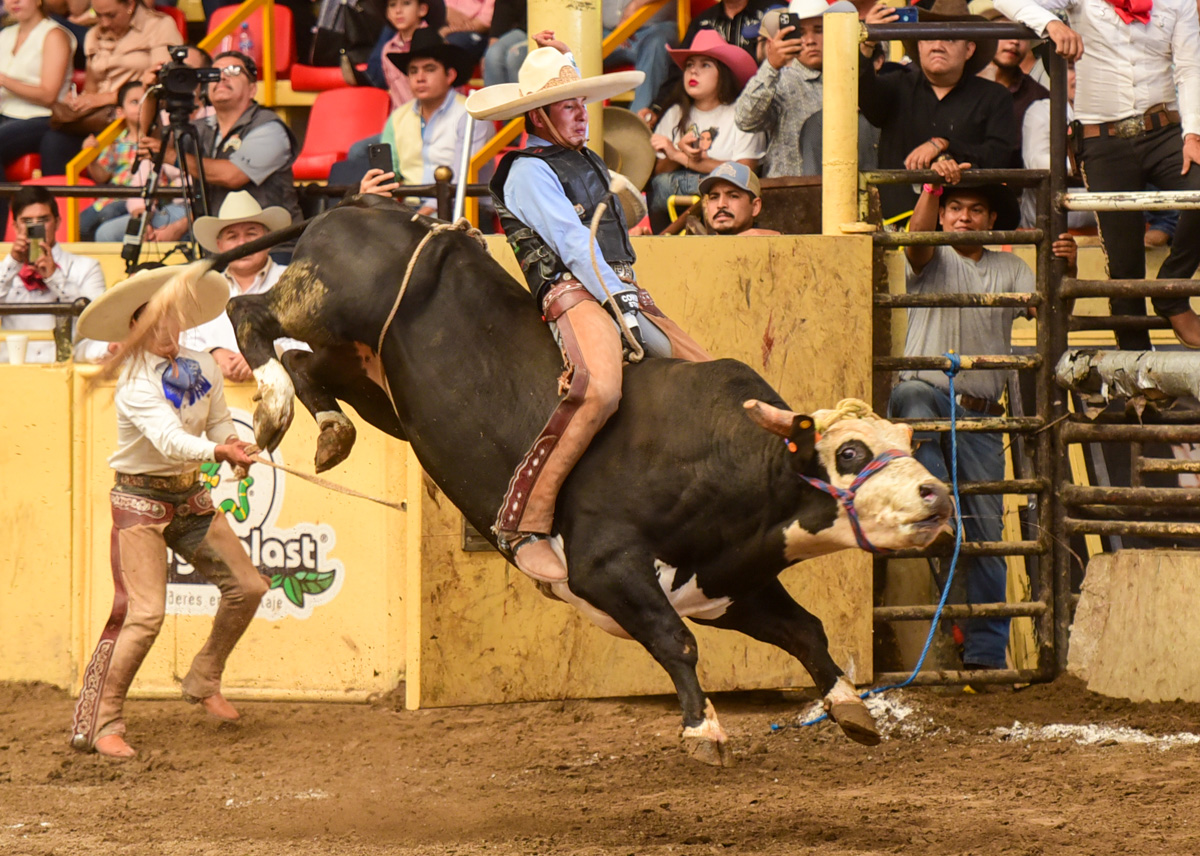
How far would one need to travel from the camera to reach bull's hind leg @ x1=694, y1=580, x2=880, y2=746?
4.40 m

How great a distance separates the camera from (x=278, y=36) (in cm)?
1190

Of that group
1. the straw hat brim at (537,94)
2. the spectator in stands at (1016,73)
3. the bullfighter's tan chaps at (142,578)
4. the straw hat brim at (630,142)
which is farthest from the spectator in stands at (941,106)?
the bullfighter's tan chaps at (142,578)

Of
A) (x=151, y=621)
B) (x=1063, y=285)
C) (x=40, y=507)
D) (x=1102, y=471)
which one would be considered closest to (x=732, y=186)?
(x=1063, y=285)

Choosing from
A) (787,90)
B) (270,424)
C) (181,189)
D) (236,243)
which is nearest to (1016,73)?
(787,90)

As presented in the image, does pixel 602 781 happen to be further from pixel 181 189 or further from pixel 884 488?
pixel 181 189

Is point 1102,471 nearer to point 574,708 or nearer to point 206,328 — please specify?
point 574,708

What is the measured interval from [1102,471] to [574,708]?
283 cm

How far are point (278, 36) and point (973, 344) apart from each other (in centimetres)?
742

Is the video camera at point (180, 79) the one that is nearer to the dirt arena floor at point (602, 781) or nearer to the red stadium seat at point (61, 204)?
the dirt arena floor at point (602, 781)

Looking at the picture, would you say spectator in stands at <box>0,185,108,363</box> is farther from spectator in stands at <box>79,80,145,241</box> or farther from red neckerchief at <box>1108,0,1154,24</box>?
red neckerchief at <box>1108,0,1154,24</box>

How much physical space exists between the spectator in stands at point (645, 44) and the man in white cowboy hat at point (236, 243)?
2.79m

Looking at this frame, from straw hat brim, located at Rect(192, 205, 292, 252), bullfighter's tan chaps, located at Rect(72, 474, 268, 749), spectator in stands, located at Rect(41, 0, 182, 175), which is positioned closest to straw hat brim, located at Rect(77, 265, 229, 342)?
bullfighter's tan chaps, located at Rect(72, 474, 268, 749)

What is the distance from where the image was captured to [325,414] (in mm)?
4969

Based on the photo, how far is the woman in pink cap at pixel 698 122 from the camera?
841 cm
